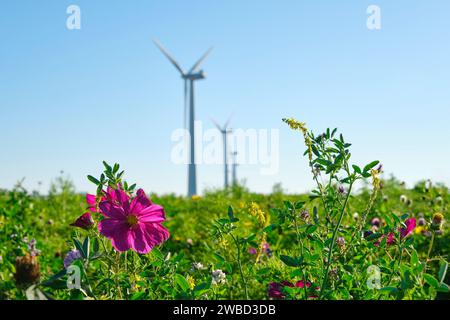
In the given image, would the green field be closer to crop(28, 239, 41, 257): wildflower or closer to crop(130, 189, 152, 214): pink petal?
crop(130, 189, 152, 214): pink petal

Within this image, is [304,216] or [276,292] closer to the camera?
[276,292]

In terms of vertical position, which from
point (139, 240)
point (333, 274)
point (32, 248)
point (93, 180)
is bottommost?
point (32, 248)

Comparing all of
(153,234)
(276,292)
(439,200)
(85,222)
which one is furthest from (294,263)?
(439,200)

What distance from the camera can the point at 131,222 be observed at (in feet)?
4.55

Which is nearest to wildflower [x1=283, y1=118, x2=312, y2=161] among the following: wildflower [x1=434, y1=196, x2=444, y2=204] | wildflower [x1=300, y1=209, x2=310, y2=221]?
wildflower [x1=300, y1=209, x2=310, y2=221]

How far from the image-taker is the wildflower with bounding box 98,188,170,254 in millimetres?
1357

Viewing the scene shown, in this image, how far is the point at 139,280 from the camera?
1467 mm

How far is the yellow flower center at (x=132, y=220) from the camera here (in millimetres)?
1386

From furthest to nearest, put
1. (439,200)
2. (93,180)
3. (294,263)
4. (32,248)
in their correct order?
(439,200) < (32,248) < (93,180) < (294,263)

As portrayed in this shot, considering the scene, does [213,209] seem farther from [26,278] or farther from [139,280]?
[26,278]

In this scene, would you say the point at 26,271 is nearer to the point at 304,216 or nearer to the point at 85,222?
the point at 85,222

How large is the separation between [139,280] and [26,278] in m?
0.42

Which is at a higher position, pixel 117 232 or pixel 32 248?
pixel 117 232
